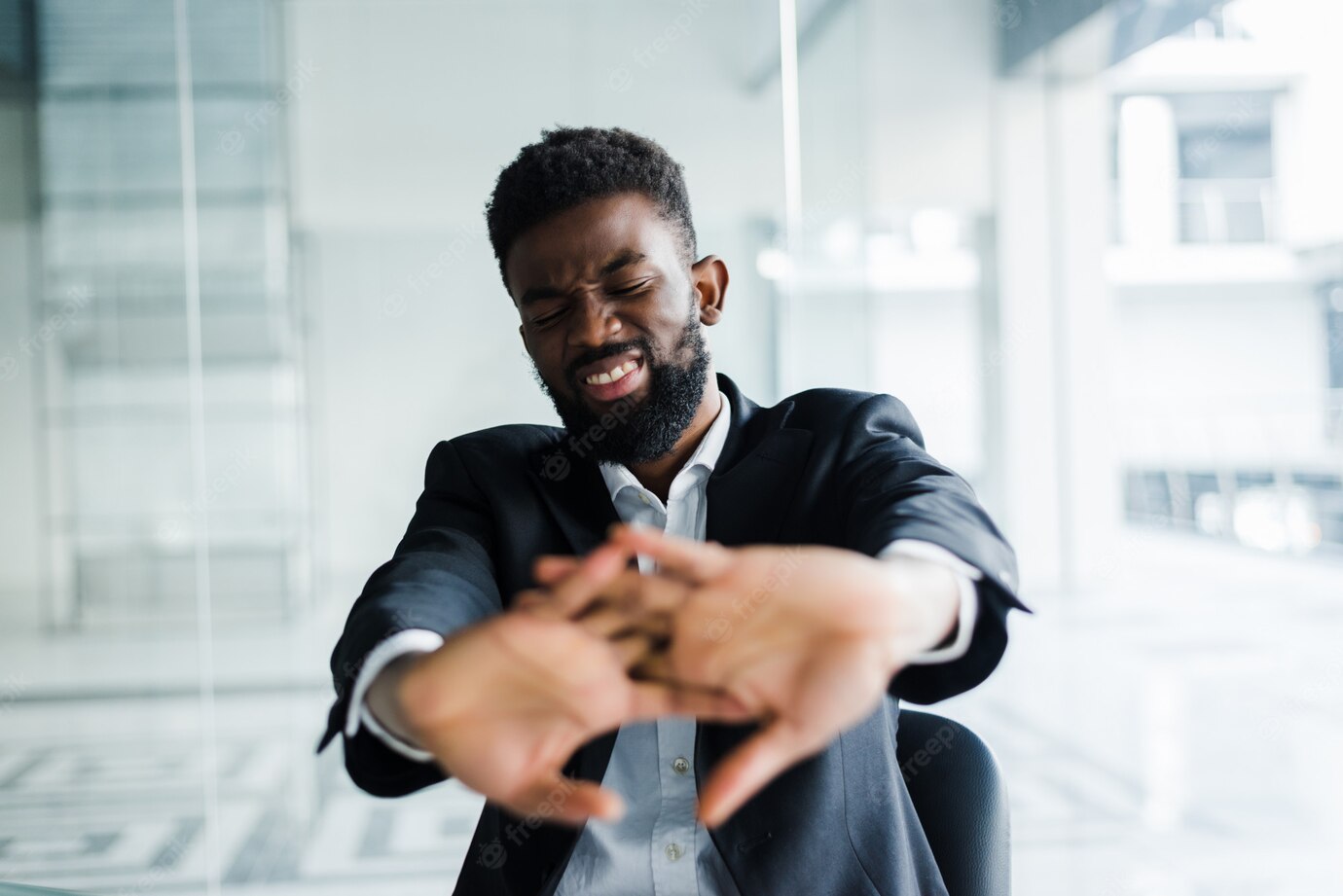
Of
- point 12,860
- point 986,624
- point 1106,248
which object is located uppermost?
point 1106,248

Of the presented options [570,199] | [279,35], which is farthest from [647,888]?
[279,35]

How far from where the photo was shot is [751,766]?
0.59m

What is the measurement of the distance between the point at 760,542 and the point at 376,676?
451 mm

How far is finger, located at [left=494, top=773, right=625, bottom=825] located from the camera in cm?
59

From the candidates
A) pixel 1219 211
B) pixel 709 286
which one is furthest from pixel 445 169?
pixel 1219 211

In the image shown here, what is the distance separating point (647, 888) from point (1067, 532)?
6063 millimetres

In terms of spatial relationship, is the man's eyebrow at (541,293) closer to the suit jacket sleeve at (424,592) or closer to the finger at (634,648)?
the suit jacket sleeve at (424,592)

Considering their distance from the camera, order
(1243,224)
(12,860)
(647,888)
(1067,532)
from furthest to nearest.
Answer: (1243,224), (1067,532), (12,860), (647,888)

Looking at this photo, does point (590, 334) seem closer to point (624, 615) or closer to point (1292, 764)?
point (624, 615)

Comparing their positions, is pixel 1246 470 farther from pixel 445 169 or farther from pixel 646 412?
pixel 646 412

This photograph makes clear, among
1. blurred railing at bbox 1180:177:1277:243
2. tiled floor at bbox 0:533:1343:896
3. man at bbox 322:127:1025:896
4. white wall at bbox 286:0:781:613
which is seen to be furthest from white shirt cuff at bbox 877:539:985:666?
blurred railing at bbox 1180:177:1277:243

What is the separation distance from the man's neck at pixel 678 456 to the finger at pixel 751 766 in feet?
1.91

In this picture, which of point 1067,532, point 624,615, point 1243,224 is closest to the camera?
point 624,615

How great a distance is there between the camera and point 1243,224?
998cm
